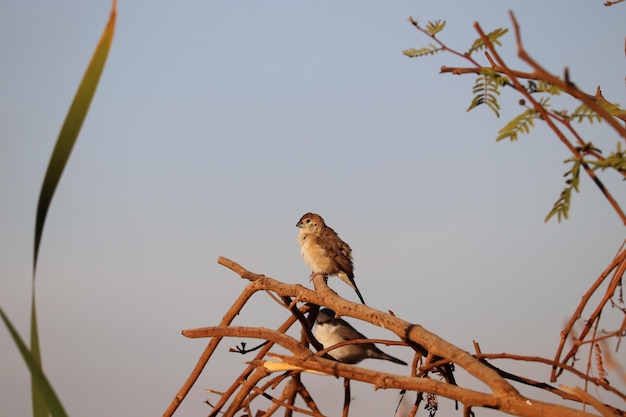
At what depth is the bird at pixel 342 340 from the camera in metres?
4.89

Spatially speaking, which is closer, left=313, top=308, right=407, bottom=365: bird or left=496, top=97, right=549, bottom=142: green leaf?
left=496, top=97, right=549, bottom=142: green leaf

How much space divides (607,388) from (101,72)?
128 centimetres

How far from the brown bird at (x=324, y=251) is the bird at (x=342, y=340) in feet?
6.53

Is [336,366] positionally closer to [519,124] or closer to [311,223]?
[519,124]

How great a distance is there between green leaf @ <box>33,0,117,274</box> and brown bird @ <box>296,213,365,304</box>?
5881mm

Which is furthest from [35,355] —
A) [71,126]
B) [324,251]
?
[324,251]

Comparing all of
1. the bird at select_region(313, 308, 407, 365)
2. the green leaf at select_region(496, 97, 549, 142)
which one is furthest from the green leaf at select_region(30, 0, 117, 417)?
the bird at select_region(313, 308, 407, 365)

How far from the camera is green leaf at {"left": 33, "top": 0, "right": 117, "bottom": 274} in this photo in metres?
1.25

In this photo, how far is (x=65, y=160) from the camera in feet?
4.12

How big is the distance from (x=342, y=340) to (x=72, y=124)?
3.93 m

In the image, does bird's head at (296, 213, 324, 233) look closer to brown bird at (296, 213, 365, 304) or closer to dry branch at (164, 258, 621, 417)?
brown bird at (296, 213, 365, 304)

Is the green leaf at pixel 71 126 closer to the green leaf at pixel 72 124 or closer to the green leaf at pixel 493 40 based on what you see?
the green leaf at pixel 72 124

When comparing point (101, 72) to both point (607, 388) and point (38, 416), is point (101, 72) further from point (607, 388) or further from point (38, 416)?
point (607, 388)

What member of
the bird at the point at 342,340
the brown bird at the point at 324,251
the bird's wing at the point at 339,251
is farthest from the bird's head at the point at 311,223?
the bird at the point at 342,340
